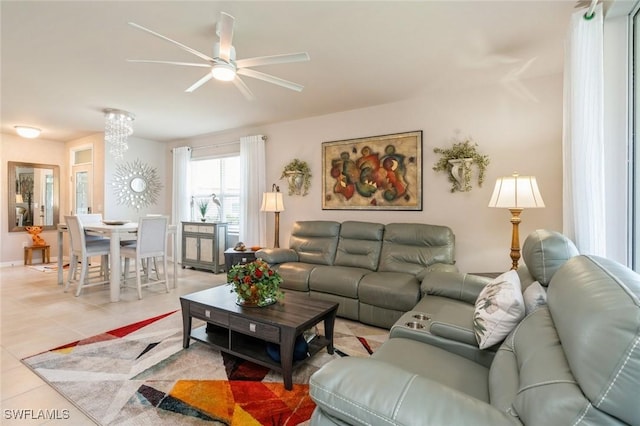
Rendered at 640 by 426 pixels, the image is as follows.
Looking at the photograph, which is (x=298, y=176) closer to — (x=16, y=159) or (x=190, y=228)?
(x=190, y=228)

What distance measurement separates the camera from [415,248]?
11.2 feet

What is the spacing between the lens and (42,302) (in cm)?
366

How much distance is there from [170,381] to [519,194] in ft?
9.99

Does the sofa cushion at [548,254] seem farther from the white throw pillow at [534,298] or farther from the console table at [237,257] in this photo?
the console table at [237,257]

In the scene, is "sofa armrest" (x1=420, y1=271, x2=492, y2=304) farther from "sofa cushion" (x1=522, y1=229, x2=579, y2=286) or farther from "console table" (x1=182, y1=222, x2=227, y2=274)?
"console table" (x1=182, y1=222, x2=227, y2=274)

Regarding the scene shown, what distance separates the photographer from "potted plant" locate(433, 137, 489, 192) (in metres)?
3.44

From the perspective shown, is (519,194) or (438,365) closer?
(438,365)

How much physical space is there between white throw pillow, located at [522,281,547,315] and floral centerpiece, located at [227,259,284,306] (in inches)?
62.6

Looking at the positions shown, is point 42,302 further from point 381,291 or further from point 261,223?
point 381,291

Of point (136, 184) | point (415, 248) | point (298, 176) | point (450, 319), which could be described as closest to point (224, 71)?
point (450, 319)

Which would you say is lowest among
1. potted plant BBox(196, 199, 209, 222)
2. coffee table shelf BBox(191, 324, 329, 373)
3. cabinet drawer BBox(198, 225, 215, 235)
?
coffee table shelf BBox(191, 324, 329, 373)

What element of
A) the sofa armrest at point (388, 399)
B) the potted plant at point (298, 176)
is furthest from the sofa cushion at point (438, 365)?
the potted plant at point (298, 176)

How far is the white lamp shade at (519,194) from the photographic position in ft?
8.66

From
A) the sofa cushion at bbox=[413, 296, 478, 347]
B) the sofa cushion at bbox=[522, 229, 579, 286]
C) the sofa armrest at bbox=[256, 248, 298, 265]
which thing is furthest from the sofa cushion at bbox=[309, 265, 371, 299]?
the sofa cushion at bbox=[522, 229, 579, 286]
